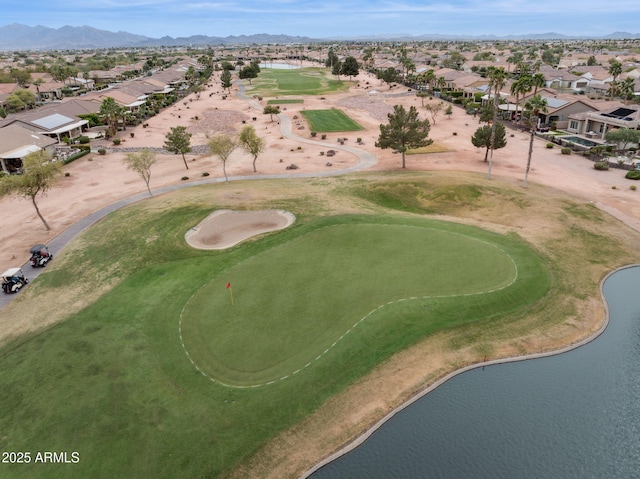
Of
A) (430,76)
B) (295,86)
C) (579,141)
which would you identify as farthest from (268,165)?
(295,86)

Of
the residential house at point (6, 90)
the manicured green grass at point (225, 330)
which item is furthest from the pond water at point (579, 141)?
the residential house at point (6, 90)

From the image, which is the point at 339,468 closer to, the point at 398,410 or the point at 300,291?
the point at 398,410

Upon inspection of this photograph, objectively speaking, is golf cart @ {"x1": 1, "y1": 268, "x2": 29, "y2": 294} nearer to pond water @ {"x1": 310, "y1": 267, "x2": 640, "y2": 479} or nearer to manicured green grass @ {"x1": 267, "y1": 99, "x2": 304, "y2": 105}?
pond water @ {"x1": 310, "y1": 267, "x2": 640, "y2": 479}

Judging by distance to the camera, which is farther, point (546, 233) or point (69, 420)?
point (546, 233)

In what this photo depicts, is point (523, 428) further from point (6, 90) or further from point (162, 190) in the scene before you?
point (6, 90)

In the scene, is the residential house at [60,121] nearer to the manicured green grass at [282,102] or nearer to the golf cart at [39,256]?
the manicured green grass at [282,102]

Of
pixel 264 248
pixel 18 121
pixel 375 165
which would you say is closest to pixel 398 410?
pixel 264 248
